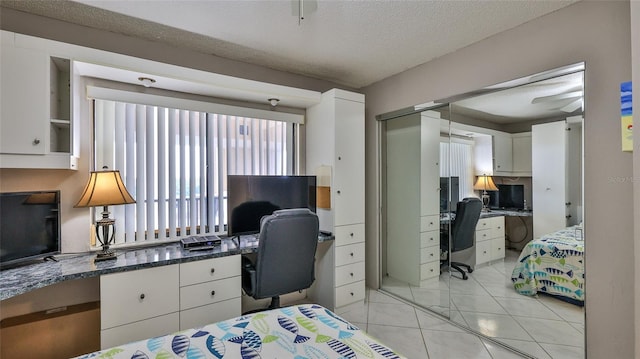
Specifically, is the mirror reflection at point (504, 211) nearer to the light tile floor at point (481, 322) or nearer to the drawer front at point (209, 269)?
the light tile floor at point (481, 322)

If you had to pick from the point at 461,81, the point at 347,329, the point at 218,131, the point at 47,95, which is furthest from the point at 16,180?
the point at 461,81

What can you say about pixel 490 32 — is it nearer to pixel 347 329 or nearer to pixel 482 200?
pixel 482 200

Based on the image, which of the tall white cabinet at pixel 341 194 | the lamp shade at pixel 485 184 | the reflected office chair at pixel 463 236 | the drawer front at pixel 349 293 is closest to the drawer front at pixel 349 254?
the tall white cabinet at pixel 341 194

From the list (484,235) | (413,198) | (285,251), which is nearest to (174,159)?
(285,251)

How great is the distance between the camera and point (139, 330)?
6.43ft

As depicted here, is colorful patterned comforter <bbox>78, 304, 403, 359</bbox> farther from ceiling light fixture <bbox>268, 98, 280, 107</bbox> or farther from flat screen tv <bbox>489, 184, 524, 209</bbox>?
ceiling light fixture <bbox>268, 98, 280, 107</bbox>

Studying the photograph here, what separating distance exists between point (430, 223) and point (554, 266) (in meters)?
1.13

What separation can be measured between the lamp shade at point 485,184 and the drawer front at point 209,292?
7.49ft

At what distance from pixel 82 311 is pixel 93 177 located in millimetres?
962

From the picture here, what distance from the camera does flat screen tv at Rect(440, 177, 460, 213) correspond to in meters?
2.86

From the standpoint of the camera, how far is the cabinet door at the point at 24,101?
1.72m

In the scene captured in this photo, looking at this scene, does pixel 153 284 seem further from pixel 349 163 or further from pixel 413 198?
pixel 413 198

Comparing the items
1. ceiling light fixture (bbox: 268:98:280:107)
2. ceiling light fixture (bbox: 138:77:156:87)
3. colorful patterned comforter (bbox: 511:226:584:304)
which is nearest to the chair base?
colorful patterned comforter (bbox: 511:226:584:304)

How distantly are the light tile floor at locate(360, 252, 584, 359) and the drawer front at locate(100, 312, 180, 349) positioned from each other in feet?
5.18
